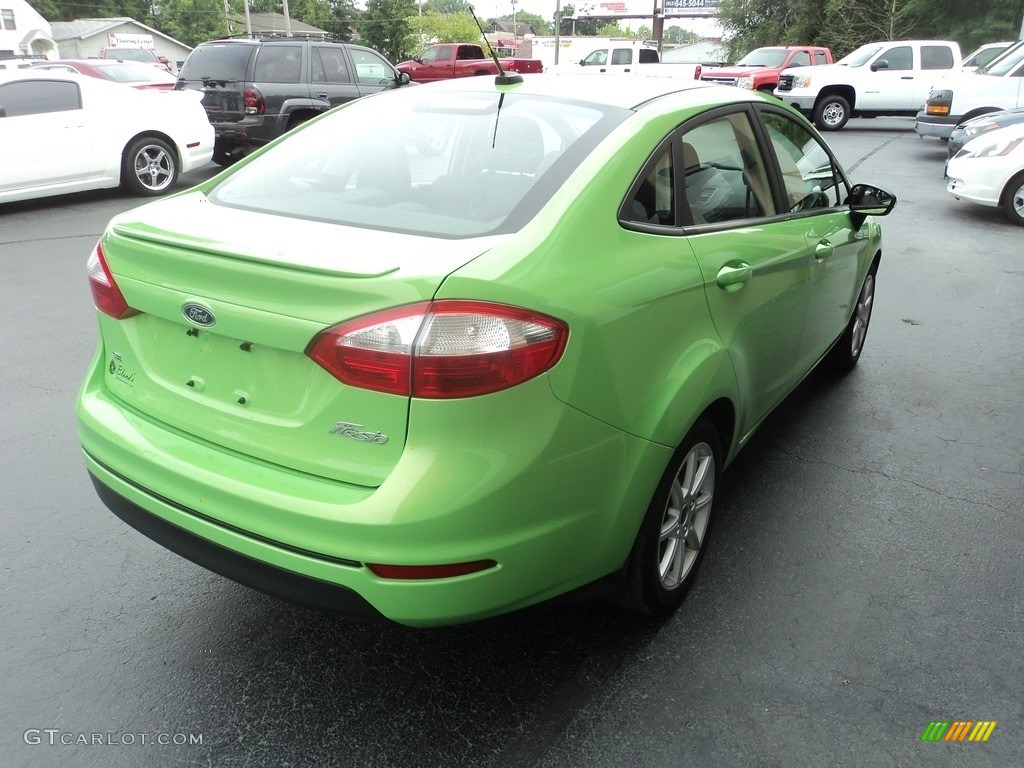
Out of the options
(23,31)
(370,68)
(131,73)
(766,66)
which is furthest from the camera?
(23,31)

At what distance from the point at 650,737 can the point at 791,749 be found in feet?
1.24

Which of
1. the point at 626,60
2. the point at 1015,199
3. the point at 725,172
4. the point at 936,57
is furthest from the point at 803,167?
the point at 626,60

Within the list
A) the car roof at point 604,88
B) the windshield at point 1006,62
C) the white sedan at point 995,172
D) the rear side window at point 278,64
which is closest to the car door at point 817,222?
the car roof at point 604,88

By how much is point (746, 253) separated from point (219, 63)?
11204 millimetres

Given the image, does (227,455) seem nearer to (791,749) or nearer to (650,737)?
(650,737)

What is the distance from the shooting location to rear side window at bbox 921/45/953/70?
1931cm

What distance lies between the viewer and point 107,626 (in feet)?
9.05

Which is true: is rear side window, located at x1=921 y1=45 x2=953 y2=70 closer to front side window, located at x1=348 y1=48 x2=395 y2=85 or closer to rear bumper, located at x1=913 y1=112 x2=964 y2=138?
rear bumper, located at x1=913 y1=112 x2=964 y2=138

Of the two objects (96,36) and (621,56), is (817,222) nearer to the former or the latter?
(621,56)

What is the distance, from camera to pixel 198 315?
2.20 m

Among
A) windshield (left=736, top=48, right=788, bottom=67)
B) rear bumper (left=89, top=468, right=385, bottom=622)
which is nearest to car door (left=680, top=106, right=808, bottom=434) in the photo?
rear bumper (left=89, top=468, right=385, bottom=622)

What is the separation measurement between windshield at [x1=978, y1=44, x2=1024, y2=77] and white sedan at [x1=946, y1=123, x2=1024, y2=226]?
5224 mm

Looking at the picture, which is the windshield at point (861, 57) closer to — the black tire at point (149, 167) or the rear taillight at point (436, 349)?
the black tire at point (149, 167)

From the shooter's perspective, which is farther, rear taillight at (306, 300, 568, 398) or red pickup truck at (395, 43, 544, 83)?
red pickup truck at (395, 43, 544, 83)
